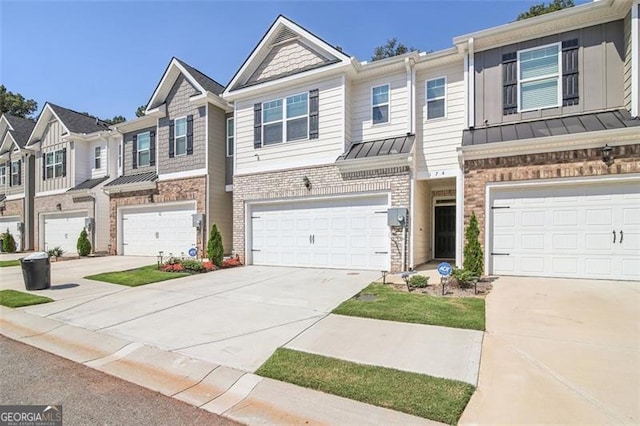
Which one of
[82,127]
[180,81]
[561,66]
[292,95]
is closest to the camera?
[561,66]

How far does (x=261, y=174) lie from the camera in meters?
12.4

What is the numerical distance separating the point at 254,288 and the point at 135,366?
14.0ft

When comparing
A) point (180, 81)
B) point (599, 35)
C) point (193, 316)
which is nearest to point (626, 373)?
point (193, 316)

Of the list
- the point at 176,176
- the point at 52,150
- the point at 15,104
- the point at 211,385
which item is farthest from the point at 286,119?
the point at 15,104

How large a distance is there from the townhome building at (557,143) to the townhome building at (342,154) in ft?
2.88

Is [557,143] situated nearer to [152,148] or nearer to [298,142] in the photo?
[298,142]

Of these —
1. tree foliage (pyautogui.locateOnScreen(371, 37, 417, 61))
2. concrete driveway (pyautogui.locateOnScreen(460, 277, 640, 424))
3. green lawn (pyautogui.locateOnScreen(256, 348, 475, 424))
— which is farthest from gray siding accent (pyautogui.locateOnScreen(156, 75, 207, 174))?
tree foliage (pyautogui.locateOnScreen(371, 37, 417, 61))

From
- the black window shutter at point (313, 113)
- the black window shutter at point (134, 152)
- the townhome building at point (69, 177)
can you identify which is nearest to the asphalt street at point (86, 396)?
the black window shutter at point (313, 113)

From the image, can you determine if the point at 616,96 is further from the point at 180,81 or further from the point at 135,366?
the point at 180,81

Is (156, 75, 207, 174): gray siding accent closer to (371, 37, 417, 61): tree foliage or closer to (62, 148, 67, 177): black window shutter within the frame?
(62, 148, 67, 177): black window shutter

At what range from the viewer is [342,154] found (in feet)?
35.9

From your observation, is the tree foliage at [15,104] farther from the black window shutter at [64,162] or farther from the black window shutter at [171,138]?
the black window shutter at [171,138]

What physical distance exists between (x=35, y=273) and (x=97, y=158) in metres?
12.6

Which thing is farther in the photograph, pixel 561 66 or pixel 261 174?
pixel 261 174
